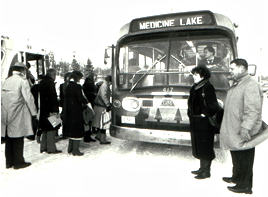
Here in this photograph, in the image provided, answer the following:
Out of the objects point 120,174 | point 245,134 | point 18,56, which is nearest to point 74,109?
point 120,174

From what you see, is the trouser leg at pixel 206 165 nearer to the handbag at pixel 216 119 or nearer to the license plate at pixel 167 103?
the handbag at pixel 216 119

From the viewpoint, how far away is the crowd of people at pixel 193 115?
12.4ft

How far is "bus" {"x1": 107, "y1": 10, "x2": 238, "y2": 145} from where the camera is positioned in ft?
17.2

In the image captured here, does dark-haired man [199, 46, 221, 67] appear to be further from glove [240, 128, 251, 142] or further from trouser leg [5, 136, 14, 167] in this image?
trouser leg [5, 136, 14, 167]

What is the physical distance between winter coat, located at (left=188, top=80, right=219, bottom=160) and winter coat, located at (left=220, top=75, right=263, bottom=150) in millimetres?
306

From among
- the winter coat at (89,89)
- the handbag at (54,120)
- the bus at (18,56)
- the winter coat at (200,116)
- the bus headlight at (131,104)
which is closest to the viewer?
the winter coat at (200,116)

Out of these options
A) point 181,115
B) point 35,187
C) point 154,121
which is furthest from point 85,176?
point 181,115

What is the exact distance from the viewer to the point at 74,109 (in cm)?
570

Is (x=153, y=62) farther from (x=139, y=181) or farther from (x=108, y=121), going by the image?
(x=139, y=181)

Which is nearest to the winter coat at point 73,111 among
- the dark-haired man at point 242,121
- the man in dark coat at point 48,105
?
the man in dark coat at point 48,105

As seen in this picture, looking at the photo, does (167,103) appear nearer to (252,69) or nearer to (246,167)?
(252,69)

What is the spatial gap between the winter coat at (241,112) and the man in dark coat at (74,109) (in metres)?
2.94

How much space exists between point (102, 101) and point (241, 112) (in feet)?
12.0

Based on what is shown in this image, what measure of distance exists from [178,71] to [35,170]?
3.21 metres
